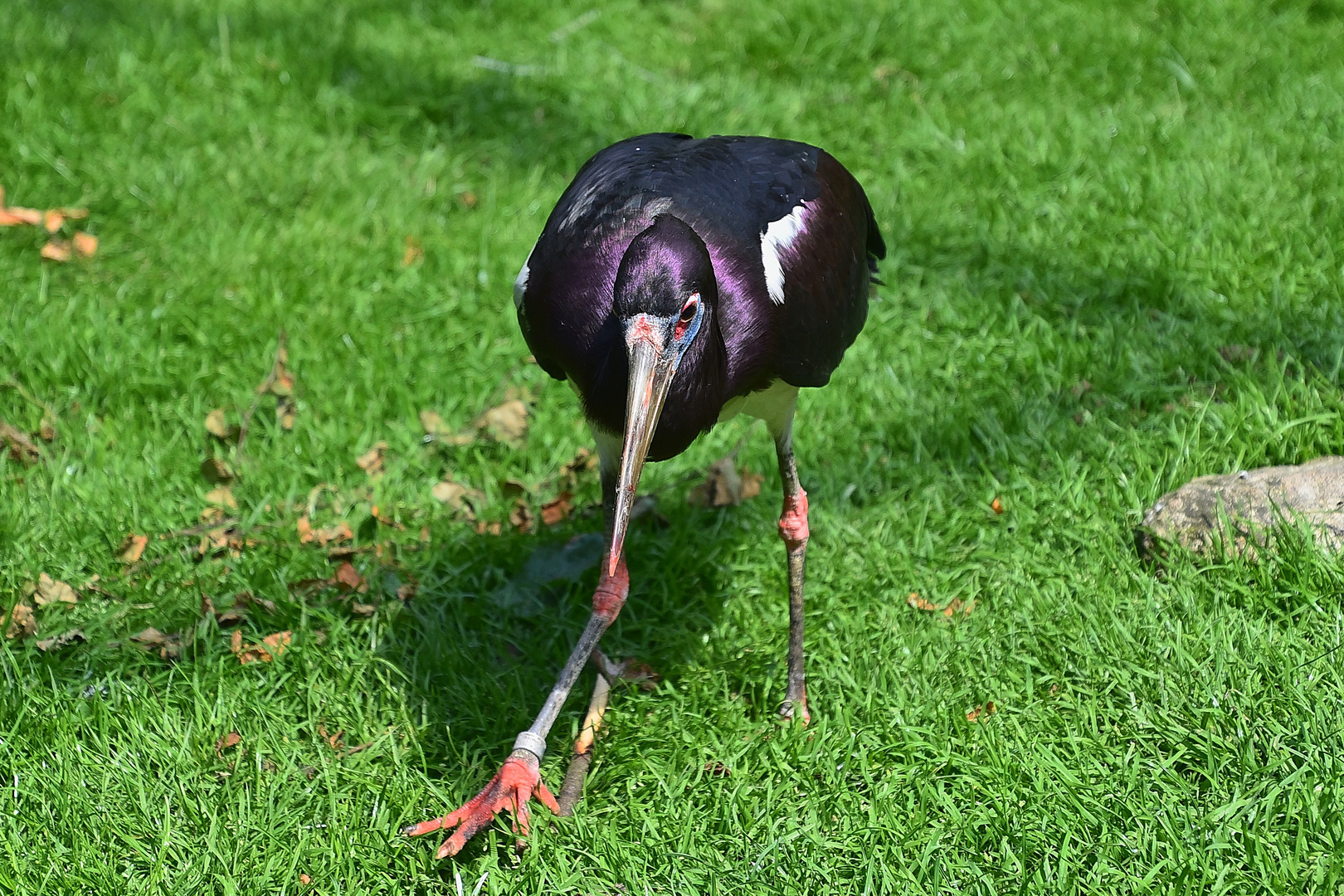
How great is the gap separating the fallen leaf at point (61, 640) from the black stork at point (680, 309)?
1.27m

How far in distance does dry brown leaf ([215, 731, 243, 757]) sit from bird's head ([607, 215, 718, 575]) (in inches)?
47.5

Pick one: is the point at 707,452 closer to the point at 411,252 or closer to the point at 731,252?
the point at 731,252

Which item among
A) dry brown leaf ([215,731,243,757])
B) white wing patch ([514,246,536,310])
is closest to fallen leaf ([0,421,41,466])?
dry brown leaf ([215,731,243,757])

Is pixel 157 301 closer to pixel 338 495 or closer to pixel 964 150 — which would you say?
pixel 338 495

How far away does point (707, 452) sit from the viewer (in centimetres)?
423

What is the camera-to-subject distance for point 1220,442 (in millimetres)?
3676

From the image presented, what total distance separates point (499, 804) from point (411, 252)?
9.54 ft

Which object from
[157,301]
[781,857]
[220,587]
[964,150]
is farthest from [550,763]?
[964,150]

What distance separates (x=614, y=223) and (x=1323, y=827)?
2102 mm

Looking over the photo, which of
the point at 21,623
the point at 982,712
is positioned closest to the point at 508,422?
the point at 21,623

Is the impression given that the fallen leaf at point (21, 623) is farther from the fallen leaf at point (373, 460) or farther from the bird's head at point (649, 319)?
the bird's head at point (649, 319)

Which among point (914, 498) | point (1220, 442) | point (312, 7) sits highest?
point (312, 7)

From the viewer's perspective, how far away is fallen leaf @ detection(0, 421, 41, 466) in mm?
4016

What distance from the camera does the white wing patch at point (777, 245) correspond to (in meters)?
3.05
